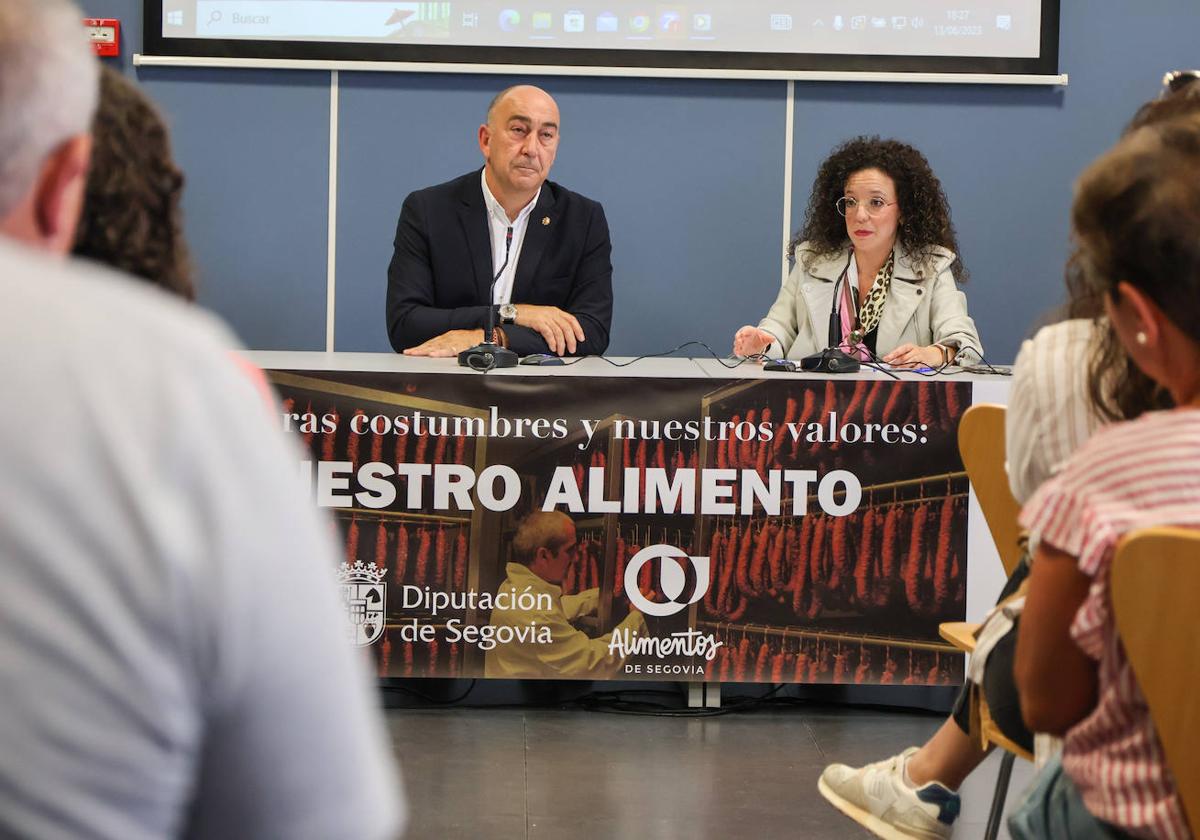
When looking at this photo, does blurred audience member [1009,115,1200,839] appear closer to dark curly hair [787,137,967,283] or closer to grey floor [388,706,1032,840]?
grey floor [388,706,1032,840]

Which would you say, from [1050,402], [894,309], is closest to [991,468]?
[1050,402]

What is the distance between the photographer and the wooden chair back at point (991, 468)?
1.95 metres

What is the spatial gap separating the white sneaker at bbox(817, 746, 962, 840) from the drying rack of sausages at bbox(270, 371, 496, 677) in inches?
41.2

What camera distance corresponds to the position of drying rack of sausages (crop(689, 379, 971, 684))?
9.69 ft

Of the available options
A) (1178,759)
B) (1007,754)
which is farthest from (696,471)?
(1178,759)

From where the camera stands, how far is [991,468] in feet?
6.45

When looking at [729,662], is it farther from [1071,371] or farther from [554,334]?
[1071,371]

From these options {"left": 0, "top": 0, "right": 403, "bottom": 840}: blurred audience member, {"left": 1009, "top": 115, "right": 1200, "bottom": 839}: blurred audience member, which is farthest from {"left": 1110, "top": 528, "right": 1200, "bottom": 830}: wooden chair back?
{"left": 0, "top": 0, "right": 403, "bottom": 840}: blurred audience member

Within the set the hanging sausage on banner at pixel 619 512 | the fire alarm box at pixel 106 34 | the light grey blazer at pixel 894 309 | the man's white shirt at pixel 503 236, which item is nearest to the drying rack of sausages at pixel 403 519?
the hanging sausage on banner at pixel 619 512

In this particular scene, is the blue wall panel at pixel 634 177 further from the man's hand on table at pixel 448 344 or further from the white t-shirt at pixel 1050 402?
the white t-shirt at pixel 1050 402

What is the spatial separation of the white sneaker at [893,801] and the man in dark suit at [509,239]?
174 cm

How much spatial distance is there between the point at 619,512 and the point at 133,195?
1.78 meters

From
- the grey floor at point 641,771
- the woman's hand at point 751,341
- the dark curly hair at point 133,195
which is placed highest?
the dark curly hair at point 133,195

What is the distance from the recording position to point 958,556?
117 inches
